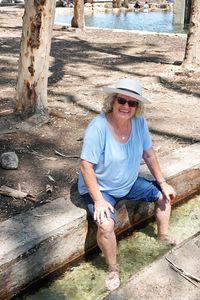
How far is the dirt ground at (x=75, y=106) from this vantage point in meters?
4.12

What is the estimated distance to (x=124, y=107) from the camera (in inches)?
119

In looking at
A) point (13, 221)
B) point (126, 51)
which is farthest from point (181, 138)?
point (126, 51)

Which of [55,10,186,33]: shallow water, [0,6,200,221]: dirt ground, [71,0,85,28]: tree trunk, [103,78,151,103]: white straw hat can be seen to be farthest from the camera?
[55,10,186,33]: shallow water

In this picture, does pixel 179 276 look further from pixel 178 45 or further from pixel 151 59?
pixel 178 45

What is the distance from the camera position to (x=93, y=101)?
658 cm

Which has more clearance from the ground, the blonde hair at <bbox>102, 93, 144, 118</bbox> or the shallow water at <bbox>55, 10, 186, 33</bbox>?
the blonde hair at <bbox>102, 93, 144, 118</bbox>

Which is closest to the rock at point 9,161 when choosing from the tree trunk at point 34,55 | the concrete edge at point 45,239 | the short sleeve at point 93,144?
the concrete edge at point 45,239

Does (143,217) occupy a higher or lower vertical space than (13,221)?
lower

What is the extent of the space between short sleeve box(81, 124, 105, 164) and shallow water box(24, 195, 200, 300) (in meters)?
0.84

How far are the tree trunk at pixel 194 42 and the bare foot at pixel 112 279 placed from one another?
247 inches

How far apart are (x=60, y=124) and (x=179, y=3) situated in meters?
22.8

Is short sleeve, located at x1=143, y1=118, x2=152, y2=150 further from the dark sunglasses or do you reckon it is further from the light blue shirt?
the dark sunglasses

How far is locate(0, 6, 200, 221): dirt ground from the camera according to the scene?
4.12m

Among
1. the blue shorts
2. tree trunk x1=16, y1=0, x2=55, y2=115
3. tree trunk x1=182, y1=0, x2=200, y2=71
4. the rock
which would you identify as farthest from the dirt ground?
the blue shorts
